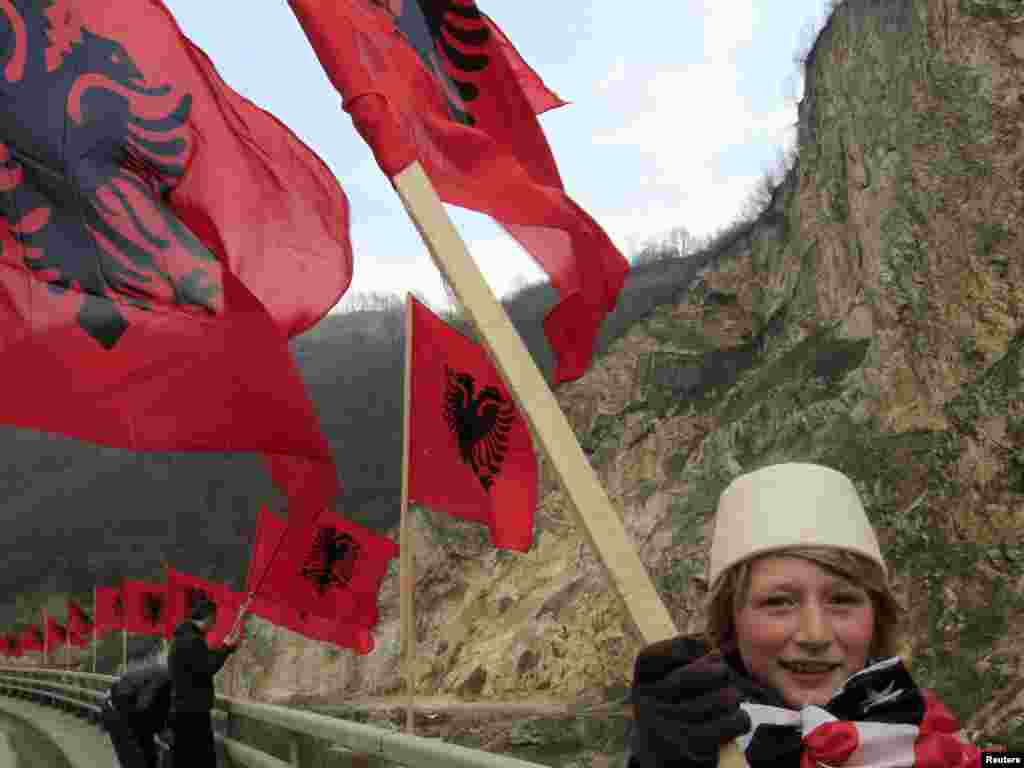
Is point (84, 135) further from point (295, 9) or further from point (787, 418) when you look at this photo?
point (787, 418)

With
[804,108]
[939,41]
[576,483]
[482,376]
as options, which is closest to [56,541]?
[804,108]

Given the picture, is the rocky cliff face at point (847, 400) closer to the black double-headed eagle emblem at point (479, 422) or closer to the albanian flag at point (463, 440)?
the albanian flag at point (463, 440)

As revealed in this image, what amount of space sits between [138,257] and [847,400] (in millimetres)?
22769

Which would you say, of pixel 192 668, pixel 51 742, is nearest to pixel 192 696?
pixel 192 668

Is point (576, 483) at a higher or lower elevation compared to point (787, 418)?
lower

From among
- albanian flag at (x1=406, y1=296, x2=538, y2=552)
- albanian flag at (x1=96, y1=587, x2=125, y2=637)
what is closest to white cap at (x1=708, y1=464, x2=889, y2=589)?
albanian flag at (x1=406, y1=296, x2=538, y2=552)

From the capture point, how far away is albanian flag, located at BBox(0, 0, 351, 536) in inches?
182

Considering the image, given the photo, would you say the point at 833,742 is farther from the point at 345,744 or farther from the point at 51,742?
the point at 51,742

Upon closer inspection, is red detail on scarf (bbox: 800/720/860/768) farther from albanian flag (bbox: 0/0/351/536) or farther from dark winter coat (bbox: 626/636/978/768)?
albanian flag (bbox: 0/0/351/536)

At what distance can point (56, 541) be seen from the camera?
105m

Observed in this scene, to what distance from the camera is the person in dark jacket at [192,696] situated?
7570mm

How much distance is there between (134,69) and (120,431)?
1.51 m

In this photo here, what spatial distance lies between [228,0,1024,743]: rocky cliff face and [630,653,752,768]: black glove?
12.8 metres

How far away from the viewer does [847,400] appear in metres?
26.0
